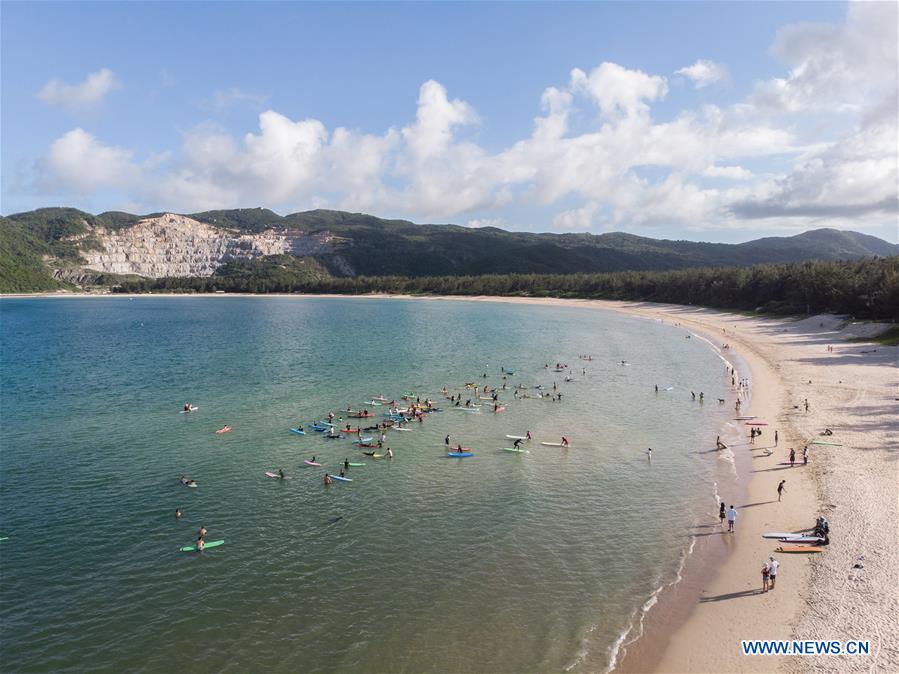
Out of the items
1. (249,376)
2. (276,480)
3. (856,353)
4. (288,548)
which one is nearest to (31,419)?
(249,376)

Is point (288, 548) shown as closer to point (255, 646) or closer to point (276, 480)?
point (255, 646)

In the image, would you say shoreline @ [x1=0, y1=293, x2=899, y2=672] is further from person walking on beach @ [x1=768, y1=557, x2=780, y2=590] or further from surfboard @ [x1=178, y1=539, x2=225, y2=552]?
surfboard @ [x1=178, y1=539, x2=225, y2=552]

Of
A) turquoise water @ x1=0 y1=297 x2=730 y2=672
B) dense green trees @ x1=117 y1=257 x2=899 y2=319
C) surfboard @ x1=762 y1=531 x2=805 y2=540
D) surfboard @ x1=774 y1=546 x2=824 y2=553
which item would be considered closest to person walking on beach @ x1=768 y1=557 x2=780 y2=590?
surfboard @ x1=774 y1=546 x2=824 y2=553

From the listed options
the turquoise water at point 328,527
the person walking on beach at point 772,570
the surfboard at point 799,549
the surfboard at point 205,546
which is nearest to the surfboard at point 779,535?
the surfboard at point 799,549

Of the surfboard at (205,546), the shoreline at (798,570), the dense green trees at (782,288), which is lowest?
the surfboard at (205,546)

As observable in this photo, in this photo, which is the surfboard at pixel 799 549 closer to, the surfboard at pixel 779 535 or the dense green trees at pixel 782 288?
the surfboard at pixel 779 535

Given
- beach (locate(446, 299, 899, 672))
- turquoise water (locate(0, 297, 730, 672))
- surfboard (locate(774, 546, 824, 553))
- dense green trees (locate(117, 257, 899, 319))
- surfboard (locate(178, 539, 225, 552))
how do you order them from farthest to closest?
1. dense green trees (locate(117, 257, 899, 319))
2. surfboard (locate(178, 539, 225, 552))
3. surfboard (locate(774, 546, 824, 553))
4. turquoise water (locate(0, 297, 730, 672))
5. beach (locate(446, 299, 899, 672))

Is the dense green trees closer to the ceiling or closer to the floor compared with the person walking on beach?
closer to the ceiling

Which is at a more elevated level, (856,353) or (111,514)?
(856,353)
